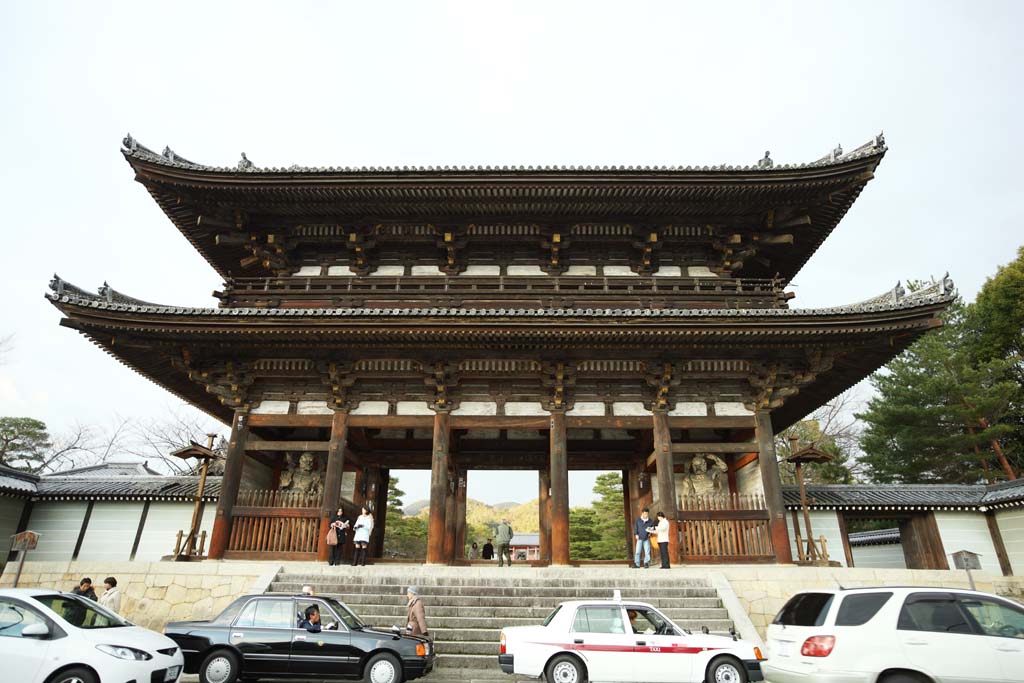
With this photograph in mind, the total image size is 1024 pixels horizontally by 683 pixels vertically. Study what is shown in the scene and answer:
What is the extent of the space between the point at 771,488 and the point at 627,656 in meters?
7.89

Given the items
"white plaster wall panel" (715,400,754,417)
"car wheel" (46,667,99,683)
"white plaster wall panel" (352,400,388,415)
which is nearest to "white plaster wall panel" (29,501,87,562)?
"white plaster wall panel" (352,400,388,415)

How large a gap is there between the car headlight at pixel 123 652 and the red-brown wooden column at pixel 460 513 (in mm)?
11094

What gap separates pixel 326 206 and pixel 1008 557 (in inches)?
888

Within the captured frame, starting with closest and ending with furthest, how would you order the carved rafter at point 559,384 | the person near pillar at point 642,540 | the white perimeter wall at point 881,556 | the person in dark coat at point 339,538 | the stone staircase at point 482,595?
1. the stone staircase at point 482,595
2. the person in dark coat at point 339,538
3. the person near pillar at point 642,540
4. the carved rafter at point 559,384
5. the white perimeter wall at point 881,556

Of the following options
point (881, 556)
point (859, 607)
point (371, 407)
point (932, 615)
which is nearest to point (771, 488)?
point (932, 615)

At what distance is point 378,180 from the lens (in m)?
15.9

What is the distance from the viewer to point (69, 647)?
6797mm

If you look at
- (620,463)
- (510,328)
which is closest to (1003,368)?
(620,463)

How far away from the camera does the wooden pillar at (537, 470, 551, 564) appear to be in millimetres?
17594

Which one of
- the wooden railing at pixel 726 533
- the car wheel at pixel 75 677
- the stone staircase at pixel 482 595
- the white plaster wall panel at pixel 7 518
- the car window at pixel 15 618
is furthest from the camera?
the white plaster wall panel at pixel 7 518

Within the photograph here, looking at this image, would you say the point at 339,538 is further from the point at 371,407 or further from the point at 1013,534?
the point at 1013,534

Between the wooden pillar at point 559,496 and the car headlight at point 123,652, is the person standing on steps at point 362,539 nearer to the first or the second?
the wooden pillar at point 559,496

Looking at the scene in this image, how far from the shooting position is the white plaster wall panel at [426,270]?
693 inches

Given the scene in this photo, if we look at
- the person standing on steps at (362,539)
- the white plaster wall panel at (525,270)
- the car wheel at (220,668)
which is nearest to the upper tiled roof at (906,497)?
the white plaster wall panel at (525,270)
